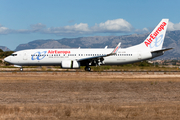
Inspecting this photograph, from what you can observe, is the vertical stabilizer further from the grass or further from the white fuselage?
the grass

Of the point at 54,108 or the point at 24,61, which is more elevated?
the point at 24,61

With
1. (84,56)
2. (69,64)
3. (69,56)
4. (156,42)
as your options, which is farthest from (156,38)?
(69,64)

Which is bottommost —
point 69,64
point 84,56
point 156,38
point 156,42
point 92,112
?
point 92,112

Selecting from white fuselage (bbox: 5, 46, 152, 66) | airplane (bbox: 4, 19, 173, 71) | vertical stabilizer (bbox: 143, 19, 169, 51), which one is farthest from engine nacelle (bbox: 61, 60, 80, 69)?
vertical stabilizer (bbox: 143, 19, 169, 51)

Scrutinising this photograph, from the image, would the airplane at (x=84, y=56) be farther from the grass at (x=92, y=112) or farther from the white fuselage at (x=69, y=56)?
the grass at (x=92, y=112)

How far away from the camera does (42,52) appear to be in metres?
40.8

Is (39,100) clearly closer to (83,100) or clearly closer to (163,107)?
(83,100)

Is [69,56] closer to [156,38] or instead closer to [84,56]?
[84,56]

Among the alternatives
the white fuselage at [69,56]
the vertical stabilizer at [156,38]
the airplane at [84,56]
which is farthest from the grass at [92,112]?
the vertical stabilizer at [156,38]

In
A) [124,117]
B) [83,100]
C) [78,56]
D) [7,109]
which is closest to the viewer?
[124,117]

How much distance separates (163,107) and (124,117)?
2.78 metres

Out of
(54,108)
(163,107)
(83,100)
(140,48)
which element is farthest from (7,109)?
(140,48)

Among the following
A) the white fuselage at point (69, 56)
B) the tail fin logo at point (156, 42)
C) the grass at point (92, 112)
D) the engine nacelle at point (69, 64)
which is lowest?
the grass at point (92, 112)

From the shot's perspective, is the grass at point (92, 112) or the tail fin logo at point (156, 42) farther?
the tail fin logo at point (156, 42)
